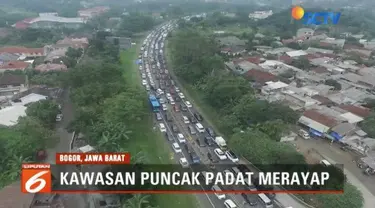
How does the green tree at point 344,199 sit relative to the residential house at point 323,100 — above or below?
below

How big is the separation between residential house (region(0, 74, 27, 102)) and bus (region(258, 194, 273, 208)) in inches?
1227

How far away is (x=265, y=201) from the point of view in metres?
20.7

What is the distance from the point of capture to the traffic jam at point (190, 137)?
21.2 m

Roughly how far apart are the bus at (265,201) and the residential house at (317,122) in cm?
1197

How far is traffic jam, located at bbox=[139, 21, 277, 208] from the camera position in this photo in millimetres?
21250

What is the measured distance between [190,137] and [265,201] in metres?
9.98

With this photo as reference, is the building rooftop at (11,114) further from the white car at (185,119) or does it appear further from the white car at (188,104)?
the white car at (188,104)

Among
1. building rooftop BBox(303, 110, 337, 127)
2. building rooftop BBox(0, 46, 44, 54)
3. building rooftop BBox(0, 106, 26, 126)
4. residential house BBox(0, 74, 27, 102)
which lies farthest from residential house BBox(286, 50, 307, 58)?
building rooftop BBox(0, 46, 44, 54)

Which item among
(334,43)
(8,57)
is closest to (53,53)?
(8,57)

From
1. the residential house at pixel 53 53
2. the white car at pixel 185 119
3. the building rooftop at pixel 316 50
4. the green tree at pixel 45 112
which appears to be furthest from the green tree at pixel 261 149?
the building rooftop at pixel 316 50

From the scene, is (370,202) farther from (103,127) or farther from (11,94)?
(11,94)

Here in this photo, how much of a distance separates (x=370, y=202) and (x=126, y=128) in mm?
19550

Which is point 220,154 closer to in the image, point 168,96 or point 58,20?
point 168,96

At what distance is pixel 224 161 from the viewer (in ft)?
83.0
